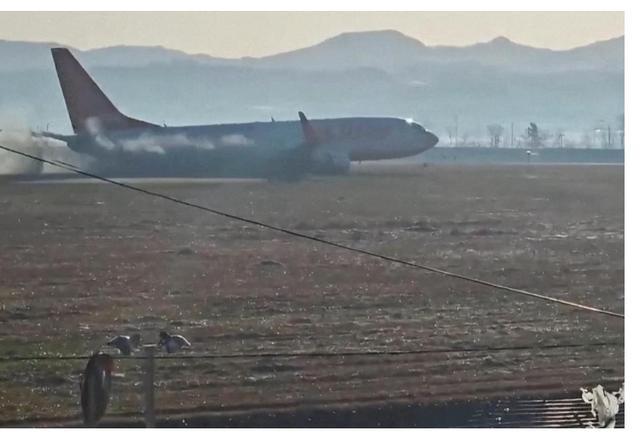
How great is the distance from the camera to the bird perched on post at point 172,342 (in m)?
4.37

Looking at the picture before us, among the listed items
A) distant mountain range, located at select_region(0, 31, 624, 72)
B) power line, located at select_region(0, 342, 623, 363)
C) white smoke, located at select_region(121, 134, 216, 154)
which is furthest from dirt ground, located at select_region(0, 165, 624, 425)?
distant mountain range, located at select_region(0, 31, 624, 72)

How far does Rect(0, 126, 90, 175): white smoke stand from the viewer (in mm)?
4418

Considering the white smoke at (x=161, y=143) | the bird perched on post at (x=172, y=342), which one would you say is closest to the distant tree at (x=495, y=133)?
the white smoke at (x=161, y=143)

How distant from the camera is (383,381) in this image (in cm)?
442

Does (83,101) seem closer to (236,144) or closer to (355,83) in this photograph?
(236,144)

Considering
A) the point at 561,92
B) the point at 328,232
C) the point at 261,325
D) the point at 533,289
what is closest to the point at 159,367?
the point at 261,325

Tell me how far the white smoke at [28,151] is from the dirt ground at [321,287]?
2.4 inches

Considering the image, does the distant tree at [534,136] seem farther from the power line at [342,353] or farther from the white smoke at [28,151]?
the white smoke at [28,151]

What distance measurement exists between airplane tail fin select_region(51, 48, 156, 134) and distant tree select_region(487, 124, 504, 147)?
3.96ft

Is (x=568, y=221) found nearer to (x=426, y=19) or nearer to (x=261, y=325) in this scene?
(x=426, y=19)

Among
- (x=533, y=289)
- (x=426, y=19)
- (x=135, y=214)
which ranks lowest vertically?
(x=533, y=289)

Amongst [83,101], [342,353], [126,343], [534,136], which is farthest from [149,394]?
[534,136]

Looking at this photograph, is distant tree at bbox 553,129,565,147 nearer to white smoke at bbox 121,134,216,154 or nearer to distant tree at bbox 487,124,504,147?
distant tree at bbox 487,124,504,147

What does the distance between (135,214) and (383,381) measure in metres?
1.06
